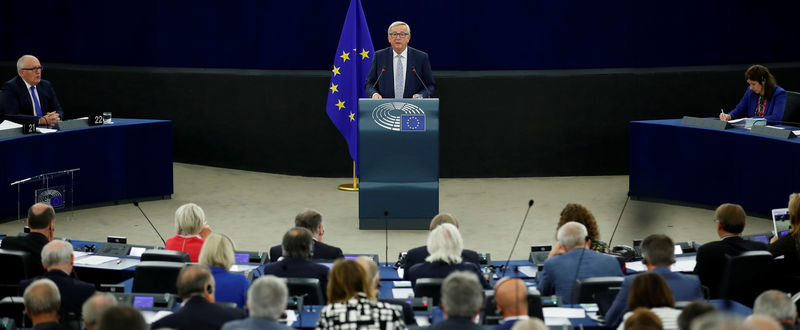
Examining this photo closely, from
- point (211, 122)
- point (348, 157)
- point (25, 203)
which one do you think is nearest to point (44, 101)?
point (25, 203)

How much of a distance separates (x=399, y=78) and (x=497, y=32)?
2.90 m

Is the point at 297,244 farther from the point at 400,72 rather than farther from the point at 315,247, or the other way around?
the point at 400,72

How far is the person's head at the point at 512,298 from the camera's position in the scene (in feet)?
18.5

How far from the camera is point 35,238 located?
25.7 feet

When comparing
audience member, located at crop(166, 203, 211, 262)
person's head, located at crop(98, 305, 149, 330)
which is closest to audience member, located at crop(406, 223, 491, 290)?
audience member, located at crop(166, 203, 211, 262)

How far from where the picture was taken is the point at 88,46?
15.6 meters

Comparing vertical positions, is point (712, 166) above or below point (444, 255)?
above

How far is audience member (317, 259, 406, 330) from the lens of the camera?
563 cm

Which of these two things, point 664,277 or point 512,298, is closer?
point 512,298

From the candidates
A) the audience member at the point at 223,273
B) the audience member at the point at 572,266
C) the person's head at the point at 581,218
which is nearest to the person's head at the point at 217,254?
the audience member at the point at 223,273

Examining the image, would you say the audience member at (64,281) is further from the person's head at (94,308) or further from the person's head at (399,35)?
the person's head at (399,35)

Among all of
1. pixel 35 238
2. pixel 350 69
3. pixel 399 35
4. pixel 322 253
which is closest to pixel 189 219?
pixel 322 253

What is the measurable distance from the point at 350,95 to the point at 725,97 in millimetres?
5096

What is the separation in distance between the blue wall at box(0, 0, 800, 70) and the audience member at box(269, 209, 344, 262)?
6.65 meters
